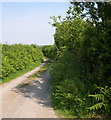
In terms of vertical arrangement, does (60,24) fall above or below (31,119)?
above

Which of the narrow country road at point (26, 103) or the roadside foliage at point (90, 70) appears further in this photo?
the narrow country road at point (26, 103)

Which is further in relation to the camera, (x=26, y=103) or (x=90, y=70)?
(x=26, y=103)

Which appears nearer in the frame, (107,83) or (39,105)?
(107,83)

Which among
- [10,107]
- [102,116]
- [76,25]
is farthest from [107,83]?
[10,107]

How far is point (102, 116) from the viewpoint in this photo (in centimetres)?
619

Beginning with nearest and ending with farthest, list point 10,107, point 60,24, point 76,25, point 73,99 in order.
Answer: point 73,99 → point 10,107 → point 76,25 → point 60,24

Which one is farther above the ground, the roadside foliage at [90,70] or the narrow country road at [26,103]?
the roadside foliage at [90,70]

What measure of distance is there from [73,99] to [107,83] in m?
1.89

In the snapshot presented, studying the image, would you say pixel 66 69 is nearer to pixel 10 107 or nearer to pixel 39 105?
pixel 39 105

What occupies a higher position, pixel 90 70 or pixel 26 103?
pixel 90 70

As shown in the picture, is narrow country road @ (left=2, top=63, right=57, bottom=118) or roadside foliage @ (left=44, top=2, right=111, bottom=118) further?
narrow country road @ (left=2, top=63, right=57, bottom=118)

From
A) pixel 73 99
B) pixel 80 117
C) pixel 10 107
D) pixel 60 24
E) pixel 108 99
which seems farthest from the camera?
pixel 60 24

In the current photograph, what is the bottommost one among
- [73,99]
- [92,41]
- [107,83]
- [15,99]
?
[15,99]

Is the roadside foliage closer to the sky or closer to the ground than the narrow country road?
closer to the sky
